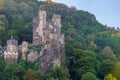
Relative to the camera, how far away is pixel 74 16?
4080 inches

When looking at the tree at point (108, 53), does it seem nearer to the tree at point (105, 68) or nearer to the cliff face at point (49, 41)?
the tree at point (105, 68)

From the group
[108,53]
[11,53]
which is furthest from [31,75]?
[108,53]

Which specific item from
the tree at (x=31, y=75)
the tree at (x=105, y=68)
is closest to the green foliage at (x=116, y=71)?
the tree at (x=105, y=68)

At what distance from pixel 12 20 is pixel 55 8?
16.7 meters

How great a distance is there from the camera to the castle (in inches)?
2857

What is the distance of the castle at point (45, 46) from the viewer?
72562 mm

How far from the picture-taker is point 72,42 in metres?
85.5

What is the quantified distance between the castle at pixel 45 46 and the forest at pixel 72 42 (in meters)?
0.88

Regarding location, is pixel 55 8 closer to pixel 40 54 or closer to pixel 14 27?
pixel 14 27

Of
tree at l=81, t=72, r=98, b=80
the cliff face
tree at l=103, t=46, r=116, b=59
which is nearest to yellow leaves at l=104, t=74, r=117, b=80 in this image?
tree at l=81, t=72, r=98, b=80

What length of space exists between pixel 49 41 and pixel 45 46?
1204mm

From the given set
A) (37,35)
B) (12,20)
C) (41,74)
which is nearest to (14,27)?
(12,20)

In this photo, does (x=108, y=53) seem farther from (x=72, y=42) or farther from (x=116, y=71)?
(x=116, y=71)

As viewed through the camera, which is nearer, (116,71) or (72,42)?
(116,71)
